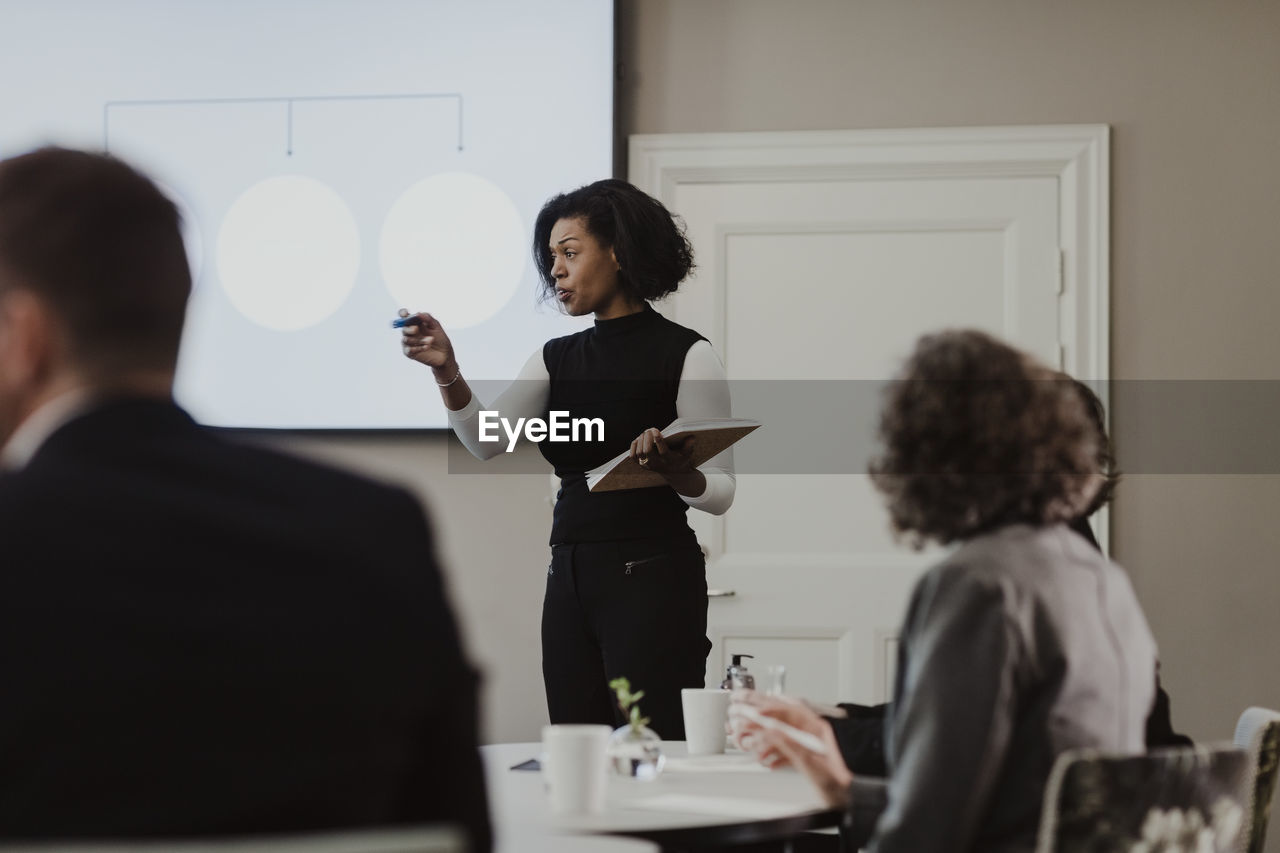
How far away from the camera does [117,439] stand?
2.56ft

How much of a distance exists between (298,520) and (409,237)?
111 inches

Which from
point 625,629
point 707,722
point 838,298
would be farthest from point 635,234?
point 838,298

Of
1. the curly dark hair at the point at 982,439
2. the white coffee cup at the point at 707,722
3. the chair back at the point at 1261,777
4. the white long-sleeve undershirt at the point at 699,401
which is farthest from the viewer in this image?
the white long-sleeve undershirt at the point at 699,401

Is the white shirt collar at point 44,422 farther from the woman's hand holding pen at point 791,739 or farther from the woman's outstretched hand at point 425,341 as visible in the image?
the woman's outstretched hand at point 425,341

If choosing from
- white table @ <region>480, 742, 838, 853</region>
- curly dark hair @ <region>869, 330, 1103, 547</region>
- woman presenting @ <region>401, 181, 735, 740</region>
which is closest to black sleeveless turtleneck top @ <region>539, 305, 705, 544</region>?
woman presenting @ <region>401, 181, 735, 740</region>

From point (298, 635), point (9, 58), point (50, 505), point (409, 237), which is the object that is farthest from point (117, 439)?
point (9, 58)

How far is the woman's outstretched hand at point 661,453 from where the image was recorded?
2143 mm

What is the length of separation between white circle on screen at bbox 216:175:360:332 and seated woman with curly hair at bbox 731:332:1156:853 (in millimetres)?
2568

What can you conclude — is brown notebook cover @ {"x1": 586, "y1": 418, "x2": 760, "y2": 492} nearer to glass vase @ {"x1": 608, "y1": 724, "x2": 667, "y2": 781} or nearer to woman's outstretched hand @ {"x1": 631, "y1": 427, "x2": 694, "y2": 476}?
woman's outstretched hand @ {"x1": 631, "y1": 427, "x2": 694, "y2": 476}

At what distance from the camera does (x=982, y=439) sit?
1.15m

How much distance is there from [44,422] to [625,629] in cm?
147

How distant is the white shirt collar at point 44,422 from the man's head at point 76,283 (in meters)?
0.01

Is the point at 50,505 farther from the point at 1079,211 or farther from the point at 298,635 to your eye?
the point at 1079,211
